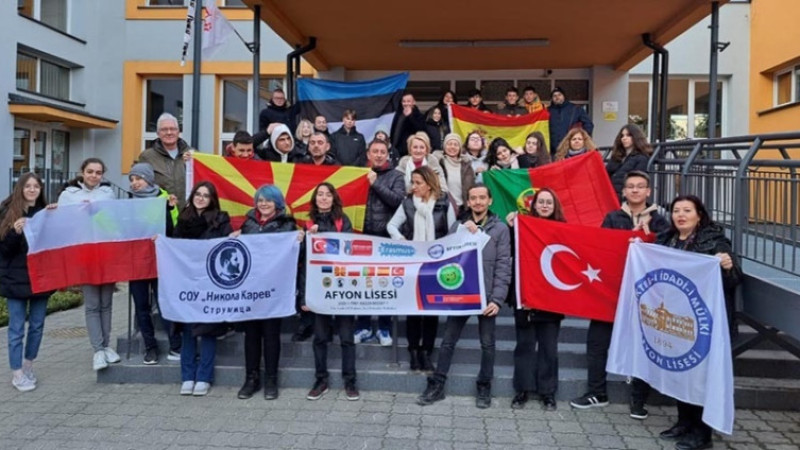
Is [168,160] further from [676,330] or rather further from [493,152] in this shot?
[676,330]

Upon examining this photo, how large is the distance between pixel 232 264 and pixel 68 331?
4.33 m

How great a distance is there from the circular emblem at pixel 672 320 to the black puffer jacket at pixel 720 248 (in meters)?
0.23

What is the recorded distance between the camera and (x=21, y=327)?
573 cm

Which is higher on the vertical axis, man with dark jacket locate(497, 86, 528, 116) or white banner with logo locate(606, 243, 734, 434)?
man with dark jacket locate(497, 86, 528, 116)

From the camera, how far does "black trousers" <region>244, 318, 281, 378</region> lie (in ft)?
18.3

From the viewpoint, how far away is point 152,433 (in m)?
4.74

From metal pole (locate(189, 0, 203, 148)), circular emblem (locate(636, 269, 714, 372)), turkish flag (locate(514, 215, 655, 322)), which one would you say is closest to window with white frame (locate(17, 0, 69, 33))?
metal pole (locate(189, 0, 203, 148))

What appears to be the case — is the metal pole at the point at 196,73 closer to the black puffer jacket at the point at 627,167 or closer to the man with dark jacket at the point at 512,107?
the man with dark jacket at the point at 512,107

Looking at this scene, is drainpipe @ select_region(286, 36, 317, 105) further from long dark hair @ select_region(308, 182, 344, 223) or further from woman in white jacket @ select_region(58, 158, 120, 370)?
long dark hair @ select_region(308, 182, 344, 223)

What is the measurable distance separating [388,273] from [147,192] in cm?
256

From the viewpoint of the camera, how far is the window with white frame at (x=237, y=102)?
18.0 metres

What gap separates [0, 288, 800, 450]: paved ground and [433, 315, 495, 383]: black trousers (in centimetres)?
27

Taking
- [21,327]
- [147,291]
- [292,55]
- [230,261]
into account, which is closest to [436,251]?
[230,261]

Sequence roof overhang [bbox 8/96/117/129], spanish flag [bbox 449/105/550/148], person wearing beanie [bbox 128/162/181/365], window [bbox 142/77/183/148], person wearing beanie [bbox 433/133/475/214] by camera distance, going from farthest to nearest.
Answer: window [bbox 142/77/183/148], roof overhang [bbox 8/96/117/129], spanish flag [bbox 449/105/550/148], person wearing beanie [bbox 433/133/475/214], person wearing beanie [bbox 128/162/181/365]
